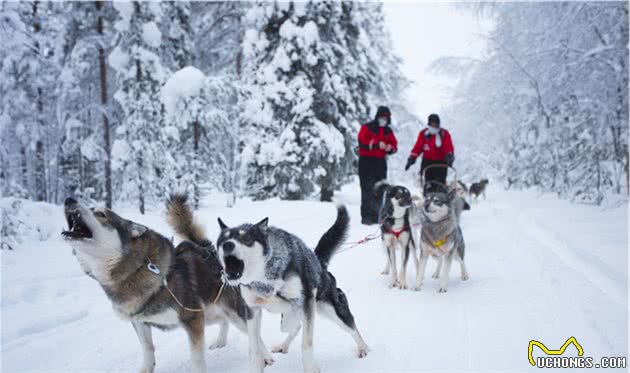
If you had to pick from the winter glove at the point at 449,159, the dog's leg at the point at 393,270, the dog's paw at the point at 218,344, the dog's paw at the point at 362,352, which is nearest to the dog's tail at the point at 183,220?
the dog's paw at the point at 218,344

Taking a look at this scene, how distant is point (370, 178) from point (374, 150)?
721 millimetres

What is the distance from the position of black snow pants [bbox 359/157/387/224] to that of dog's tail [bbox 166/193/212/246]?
Result: 5.70 meters

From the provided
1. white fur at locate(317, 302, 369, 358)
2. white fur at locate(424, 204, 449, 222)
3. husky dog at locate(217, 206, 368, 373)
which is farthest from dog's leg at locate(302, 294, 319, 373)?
white fur at locate(424, 204, 449, 222)

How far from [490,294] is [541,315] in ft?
2.53

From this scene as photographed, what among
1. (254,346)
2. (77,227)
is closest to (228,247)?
(254,346)

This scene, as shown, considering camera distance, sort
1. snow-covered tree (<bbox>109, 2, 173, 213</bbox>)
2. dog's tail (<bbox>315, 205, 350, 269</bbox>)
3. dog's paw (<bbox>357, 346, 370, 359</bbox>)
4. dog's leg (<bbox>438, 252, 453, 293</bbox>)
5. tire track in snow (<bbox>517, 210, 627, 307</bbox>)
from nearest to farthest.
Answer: dog's paw (<bbox>357, 346, 370, 359</bbox>) < dog's tail (<bbox>315, 205, 350, 269</bbox>) < tire track in snow (<bbox>517, 210, 627, 307</bbox>) < dog's leg (<bbox>438, 252, 453, 293</bbox>) < snow-covered tree (<bbox>109, 2, 173, 213</bbox>)

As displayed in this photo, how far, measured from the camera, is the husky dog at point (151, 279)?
7.73ft

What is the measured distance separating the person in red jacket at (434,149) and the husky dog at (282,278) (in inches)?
184

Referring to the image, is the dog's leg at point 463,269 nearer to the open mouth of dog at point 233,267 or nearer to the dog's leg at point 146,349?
the open mouth of dog at point 233,267

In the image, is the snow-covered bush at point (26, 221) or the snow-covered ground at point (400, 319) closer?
the snow-covered ground at point (400, 319)

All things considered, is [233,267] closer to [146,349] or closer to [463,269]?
[146,349]

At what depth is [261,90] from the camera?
13898mm

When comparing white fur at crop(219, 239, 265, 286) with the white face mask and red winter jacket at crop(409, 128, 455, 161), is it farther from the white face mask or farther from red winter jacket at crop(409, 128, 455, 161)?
the white face mask

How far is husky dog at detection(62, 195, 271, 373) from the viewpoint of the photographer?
236cm
